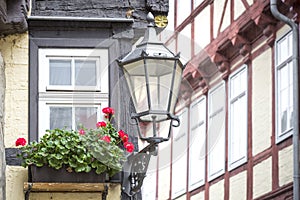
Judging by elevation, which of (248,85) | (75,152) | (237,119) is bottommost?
(75,152)

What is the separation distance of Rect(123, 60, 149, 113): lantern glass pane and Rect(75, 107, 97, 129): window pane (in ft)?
3.06

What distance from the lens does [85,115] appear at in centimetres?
934

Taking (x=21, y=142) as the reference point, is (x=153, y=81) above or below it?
above

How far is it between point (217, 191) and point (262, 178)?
2.05 metres

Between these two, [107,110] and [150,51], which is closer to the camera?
[150,51]

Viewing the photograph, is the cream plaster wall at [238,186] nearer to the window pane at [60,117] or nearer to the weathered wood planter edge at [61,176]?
the window pane at [60,117]

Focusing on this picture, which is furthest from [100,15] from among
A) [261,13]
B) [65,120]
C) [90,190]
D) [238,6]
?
[238,6]

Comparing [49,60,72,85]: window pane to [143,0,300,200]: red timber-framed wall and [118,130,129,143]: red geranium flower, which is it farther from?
[143,0,300,200]: red timber-framed wall

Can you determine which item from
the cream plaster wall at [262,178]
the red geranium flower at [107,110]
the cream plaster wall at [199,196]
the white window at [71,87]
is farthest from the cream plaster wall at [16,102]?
the cream plaster wall at [199,196]

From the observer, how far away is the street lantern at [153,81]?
8195 mm

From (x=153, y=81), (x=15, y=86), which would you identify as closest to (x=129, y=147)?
(x=153, y=81)

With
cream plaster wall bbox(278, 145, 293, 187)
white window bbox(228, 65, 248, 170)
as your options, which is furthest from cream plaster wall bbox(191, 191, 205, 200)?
cream plaster wall bbox(278, 145, 293, 187)

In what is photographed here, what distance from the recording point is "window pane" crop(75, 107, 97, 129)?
9242 millimetres

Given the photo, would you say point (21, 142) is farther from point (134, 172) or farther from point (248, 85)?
point (248, 85)
